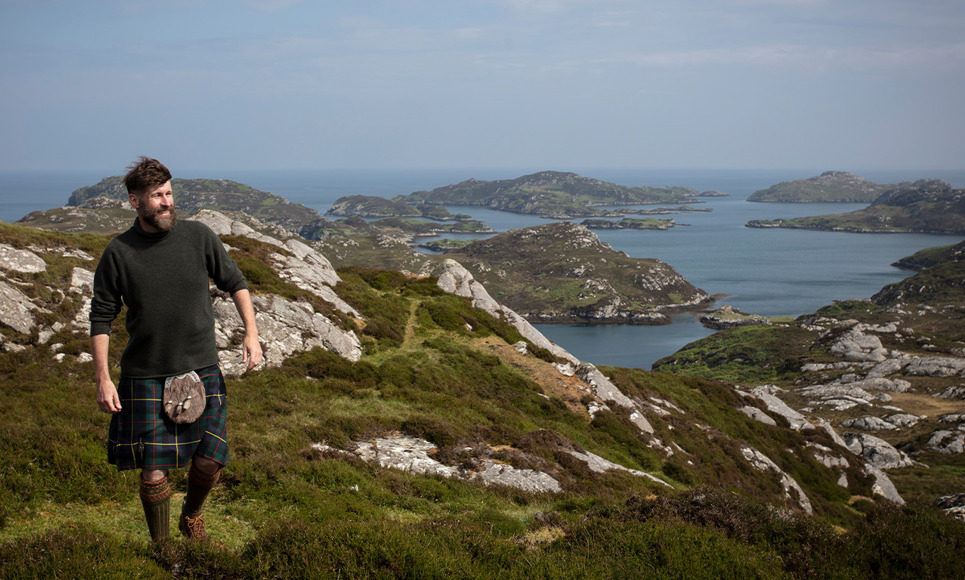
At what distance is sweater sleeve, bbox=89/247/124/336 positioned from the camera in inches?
203

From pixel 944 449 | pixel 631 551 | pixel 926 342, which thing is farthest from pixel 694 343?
pixel 631 551

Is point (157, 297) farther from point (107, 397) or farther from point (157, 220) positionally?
point (107, 397)

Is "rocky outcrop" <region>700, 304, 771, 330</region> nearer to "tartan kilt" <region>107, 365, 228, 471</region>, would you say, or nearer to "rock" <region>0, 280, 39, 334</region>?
"rock" <region>0, 280, 39, 334</region>

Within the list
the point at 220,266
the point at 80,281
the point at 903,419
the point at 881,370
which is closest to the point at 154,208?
the point at 220,266

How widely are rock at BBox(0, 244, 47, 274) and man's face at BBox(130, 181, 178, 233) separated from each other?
60.1 feet

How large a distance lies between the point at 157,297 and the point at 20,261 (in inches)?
750

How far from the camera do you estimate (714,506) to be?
9.20 m

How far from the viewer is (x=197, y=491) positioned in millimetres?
5957

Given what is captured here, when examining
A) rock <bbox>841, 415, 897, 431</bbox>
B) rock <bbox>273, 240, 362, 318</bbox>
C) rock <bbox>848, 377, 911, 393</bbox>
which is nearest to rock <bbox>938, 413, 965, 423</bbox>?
rock <bbox>841, 415, 897, 431</bbox>

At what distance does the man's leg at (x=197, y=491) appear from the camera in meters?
5.84

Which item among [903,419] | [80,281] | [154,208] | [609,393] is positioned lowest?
[903,419]

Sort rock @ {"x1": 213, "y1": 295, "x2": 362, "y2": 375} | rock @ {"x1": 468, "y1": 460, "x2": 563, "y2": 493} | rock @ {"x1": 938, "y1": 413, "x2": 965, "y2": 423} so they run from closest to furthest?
rock @ {"x1": 468, "y1": 460, "x2": 563, "y2": 493} < rock @ {"x1": 213, "y1": 295, "x2": 362, "y2": 375} < rock @ {"x1": 938, "y1": 413, "x2": 965, "y2": 423}

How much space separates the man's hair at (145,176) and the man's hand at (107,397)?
1.86 meters

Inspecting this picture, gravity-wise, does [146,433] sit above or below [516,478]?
above
